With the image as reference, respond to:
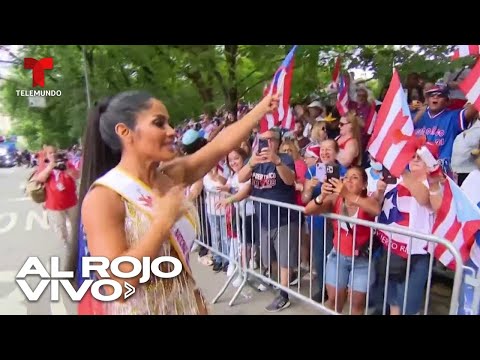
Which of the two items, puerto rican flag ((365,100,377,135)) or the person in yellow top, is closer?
the person in yellow top

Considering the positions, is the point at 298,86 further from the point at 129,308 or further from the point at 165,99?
the point at 129,308

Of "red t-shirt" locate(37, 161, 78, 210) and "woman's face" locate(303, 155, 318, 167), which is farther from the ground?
"woman's face" locate(303, 155, 318, 167)

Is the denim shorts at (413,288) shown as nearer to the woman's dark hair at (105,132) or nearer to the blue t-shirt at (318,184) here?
the blue t-shirt at (318,184)

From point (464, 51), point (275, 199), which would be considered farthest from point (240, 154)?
point (464, 51)

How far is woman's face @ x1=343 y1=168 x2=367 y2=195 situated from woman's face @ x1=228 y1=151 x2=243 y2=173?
1.76ft

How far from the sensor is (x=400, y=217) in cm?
192

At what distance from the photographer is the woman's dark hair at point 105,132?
1.76 meters

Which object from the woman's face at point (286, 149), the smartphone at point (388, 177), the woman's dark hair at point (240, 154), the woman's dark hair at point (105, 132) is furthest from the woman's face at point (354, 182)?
the woman's dark hair at point (105, 132)

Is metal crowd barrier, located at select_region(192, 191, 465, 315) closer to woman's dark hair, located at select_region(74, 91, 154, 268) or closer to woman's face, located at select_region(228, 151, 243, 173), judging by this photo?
woman's face, located at select_region(228, 151, 243, 173)

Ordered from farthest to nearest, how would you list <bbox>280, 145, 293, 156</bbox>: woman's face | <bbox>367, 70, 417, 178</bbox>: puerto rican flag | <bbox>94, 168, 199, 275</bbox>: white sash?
1. <bbox>280, 145, 293, 156</bbox>: woman's face
2. <bbox>367, 70, 417, 178</bbox>: puerto rican flag
3. <bbox>94, 168, 199, 275</bbox>: white sash

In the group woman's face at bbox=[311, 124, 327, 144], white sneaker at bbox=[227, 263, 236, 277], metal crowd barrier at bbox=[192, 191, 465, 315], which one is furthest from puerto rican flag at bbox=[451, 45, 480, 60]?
white sneaker at bbox=[227, 263, 236, 277]

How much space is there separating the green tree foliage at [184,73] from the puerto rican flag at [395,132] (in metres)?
0.09

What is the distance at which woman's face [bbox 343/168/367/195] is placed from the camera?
1.94 m

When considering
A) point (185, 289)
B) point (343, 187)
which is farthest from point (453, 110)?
point (185, 289)
